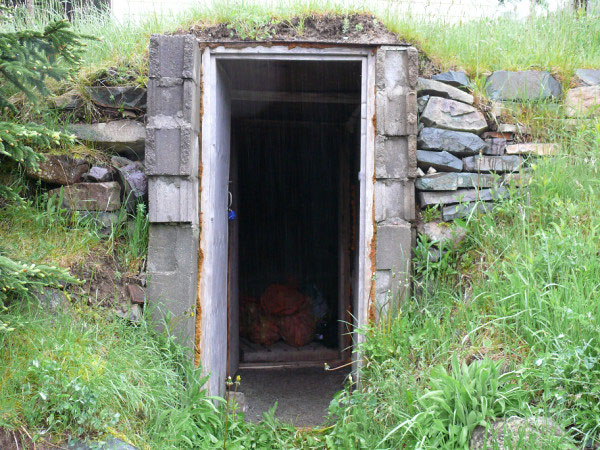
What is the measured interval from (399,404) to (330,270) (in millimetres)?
5167

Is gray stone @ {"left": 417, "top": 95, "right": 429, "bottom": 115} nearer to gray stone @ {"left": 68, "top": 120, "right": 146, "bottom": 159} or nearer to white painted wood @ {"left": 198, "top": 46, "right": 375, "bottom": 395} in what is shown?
white painted wood @ {"left": 198, "top": 46, "right": 375, "bottom": 395}

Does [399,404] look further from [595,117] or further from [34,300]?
Answer: [595,117]

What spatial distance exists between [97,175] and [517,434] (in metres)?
3.29

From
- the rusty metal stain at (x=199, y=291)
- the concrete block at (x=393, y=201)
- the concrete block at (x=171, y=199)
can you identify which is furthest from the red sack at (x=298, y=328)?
the concrete block at (x=171, y=199)

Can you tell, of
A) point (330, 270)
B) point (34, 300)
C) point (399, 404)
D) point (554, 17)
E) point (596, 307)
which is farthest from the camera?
point (330, 270)

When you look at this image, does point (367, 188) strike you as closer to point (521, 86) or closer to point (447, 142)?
point (447, 142)

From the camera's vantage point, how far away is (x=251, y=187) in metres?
8.49

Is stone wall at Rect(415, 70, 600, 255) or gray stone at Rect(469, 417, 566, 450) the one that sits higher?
stone wall at Rect(415, 70, 600, 255)

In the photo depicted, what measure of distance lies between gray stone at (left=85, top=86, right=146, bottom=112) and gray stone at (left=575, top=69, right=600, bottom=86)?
366cm

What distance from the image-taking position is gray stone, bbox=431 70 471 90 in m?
4.28

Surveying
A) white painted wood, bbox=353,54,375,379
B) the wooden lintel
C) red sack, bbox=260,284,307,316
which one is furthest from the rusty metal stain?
red sack, bbox=260,284,307,316

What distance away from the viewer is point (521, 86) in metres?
4.34

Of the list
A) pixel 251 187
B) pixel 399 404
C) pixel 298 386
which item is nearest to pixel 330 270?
pixel 251 187

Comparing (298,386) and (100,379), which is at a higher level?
(100,379)
